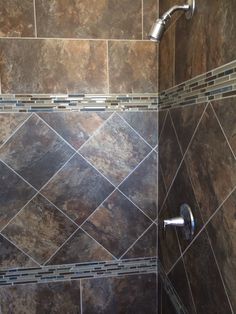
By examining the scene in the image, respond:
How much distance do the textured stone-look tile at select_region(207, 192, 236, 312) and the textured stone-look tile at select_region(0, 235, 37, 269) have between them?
1086 mm

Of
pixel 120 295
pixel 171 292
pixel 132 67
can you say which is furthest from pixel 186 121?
pixel 120 295

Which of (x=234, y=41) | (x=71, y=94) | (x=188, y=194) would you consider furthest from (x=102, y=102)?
(x=234, y=41)

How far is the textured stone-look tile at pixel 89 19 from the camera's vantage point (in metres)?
1.33

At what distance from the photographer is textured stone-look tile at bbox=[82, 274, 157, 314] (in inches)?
59.7

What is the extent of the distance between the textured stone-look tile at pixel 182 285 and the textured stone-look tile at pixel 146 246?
0.86 feet

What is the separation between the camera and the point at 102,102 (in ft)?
4.63

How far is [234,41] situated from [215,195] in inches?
18.9

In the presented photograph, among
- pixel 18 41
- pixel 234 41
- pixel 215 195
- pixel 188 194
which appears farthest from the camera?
pixel 18 41

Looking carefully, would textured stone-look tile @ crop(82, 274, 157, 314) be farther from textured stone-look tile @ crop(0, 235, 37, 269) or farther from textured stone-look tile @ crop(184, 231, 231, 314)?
textured stone-look tile @ crop(184, 231, 231, 314)

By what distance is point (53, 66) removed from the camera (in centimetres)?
136

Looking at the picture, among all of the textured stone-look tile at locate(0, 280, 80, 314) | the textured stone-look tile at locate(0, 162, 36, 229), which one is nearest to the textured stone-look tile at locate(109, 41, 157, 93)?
the textured stone-look tile at locate(0, 162, 36, 229)

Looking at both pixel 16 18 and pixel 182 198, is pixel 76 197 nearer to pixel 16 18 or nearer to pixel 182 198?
pixel 182 198

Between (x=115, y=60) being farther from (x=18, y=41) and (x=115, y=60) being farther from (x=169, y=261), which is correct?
(x=169, y=261)

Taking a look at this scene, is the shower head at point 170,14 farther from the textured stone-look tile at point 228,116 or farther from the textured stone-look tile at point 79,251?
the textured stone-look tile at point 79,251
